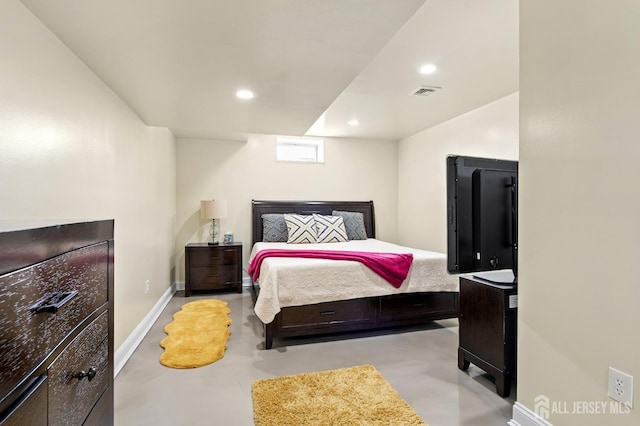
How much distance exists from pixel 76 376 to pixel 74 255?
0.35m

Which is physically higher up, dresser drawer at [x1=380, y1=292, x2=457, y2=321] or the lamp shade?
the lamp shade

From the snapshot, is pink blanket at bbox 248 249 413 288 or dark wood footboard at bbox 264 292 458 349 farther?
pink blanket at bbox 248 249 413 288

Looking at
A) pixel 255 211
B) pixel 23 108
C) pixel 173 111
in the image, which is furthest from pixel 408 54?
pixel 255 211

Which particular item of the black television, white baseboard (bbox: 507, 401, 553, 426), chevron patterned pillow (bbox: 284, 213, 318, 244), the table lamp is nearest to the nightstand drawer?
the table lamp

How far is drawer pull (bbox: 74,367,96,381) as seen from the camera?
3.10 feet

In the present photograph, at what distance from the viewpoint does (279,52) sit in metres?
1.80

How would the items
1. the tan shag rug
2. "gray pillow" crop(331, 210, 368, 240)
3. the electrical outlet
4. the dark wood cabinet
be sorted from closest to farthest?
the electrical outlet
the tan shag rug
the dark wood cabinet
"gray pillow" crop(331, 210, 368, 240)

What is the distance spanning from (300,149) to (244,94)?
2812 millimetres

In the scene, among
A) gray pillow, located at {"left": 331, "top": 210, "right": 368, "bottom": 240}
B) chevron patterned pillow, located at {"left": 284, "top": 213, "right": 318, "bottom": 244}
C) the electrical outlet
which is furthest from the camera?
gray pillow, located at {"left": 331, "top": 210, "right": 368, "bottom": 240}

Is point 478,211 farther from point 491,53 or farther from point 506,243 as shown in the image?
point 491,53

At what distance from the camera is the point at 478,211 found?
1.80 m

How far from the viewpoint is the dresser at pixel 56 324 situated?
25.4 inches

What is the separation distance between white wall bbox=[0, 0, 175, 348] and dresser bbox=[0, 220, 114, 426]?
0.62 meters

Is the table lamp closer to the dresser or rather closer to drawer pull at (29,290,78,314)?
the dresser
